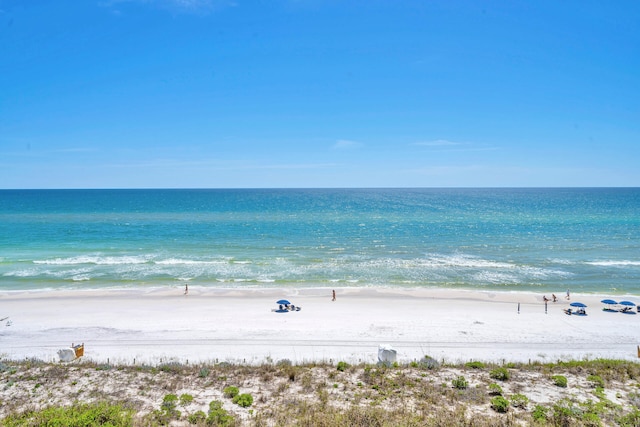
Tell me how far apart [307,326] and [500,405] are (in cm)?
1407

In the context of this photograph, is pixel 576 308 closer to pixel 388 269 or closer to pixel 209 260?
pixel 388 269

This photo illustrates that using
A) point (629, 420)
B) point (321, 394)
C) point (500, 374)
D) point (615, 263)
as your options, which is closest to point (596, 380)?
point (629, 420)

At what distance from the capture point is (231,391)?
43.3 ft

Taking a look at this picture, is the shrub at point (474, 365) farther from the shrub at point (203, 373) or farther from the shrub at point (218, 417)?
the shrub at point (203, 373)

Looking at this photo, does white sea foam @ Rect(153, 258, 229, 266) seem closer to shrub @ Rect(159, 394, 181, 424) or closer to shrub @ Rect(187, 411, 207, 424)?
shrub @ Rect(159, 394, 181, 424)

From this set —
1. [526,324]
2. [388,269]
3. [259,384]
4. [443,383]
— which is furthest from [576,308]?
[259,384]

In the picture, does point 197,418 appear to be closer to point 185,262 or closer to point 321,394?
point 321,394

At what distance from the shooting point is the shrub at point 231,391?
1310cm

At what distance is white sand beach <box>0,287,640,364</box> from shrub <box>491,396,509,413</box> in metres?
5.91

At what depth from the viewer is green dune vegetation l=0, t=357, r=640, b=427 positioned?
36.6 feet

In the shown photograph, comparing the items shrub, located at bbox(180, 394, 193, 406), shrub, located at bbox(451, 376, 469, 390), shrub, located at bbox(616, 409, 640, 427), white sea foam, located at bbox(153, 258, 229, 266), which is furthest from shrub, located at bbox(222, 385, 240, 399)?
white sea foam, located at bbox(153, 258, 229, 266)

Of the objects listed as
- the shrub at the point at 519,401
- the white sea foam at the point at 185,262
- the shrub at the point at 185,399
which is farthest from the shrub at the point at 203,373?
the white sea foam at the point at 185,262

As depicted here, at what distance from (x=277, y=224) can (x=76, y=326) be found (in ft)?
182

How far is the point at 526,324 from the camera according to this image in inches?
977
